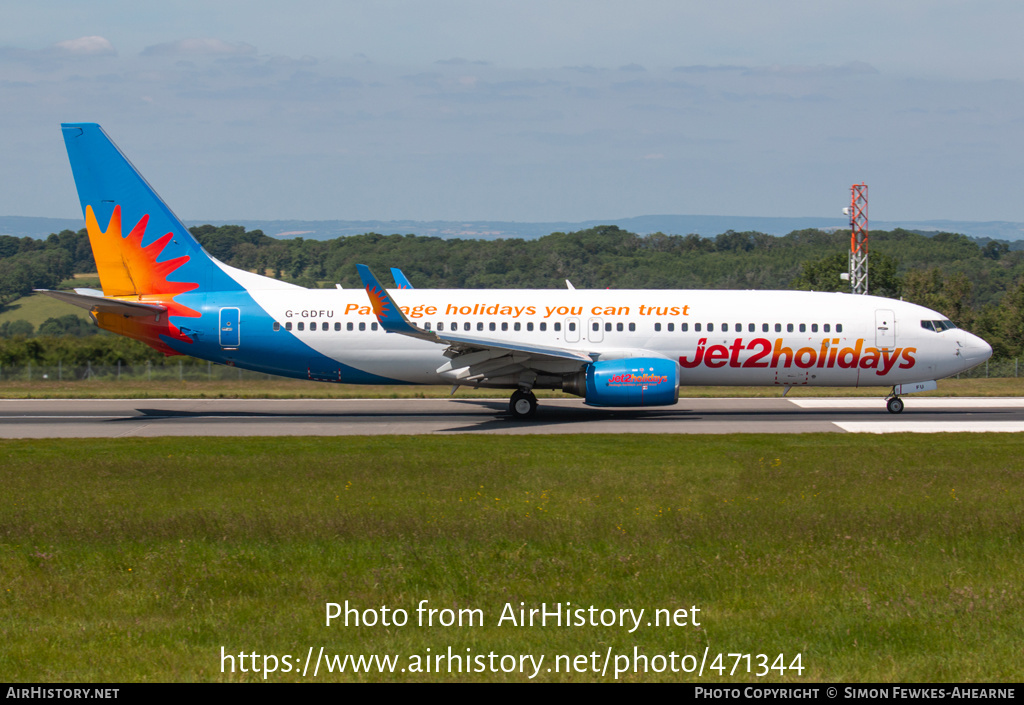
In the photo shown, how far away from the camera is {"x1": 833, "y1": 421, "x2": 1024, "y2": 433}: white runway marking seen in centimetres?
2584

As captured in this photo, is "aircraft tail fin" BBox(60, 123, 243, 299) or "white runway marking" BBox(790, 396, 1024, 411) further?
"white runway marking" BBox(790, 396, 1024, 411)

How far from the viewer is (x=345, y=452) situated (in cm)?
2111

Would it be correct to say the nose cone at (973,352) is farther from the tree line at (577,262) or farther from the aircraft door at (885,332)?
the tree line at (577,262)

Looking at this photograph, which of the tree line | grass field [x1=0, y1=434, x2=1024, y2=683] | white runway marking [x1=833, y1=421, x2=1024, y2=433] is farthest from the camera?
the tree line

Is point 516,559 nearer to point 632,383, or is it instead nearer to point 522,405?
point 632,383

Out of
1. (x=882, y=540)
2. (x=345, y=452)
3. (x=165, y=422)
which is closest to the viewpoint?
(x=882, y=540)

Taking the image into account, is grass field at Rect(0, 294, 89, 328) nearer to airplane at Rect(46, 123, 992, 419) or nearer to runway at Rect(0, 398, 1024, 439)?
runway at Rect(0, 398, 1024, 439)

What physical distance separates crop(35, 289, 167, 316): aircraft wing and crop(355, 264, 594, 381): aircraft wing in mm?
6869

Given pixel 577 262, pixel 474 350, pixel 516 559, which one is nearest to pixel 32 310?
pixel 577 262

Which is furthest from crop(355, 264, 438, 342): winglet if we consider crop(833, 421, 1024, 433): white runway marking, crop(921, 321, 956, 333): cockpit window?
crop(921, 321, 956, 333): cockpit window

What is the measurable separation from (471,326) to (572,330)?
310cm
